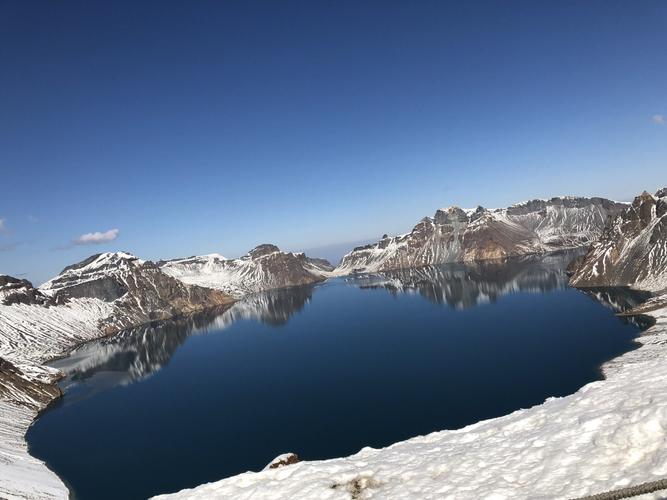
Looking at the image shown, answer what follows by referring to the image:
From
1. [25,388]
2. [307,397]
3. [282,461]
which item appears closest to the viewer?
[282,461]

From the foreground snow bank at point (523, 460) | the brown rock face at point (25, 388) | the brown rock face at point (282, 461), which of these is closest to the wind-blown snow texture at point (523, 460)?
the foreground snow bank at point (523, 460)

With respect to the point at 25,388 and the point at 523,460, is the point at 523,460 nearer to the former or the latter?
the point at 523,460

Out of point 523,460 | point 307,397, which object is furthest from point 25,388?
point 523,460

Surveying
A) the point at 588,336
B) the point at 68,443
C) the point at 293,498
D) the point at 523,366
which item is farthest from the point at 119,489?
the point at 588,336

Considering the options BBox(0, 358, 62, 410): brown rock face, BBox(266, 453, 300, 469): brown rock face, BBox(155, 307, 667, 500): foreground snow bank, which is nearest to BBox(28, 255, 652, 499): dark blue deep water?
BBox(0, 358, 62, 410): brown rock face

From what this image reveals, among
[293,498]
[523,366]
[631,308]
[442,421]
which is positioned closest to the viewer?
[293,498]

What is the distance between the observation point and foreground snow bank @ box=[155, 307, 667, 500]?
18312mm

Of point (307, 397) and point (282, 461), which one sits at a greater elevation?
point (282, 461)

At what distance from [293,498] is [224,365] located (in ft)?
521

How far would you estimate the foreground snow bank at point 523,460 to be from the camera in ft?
60.1

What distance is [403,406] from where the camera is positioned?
92.4m

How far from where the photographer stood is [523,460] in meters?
21.5

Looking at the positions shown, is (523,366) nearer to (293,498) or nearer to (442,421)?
(442,421)

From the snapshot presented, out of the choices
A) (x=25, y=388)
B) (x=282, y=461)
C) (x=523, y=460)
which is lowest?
(x=25, y=388)
